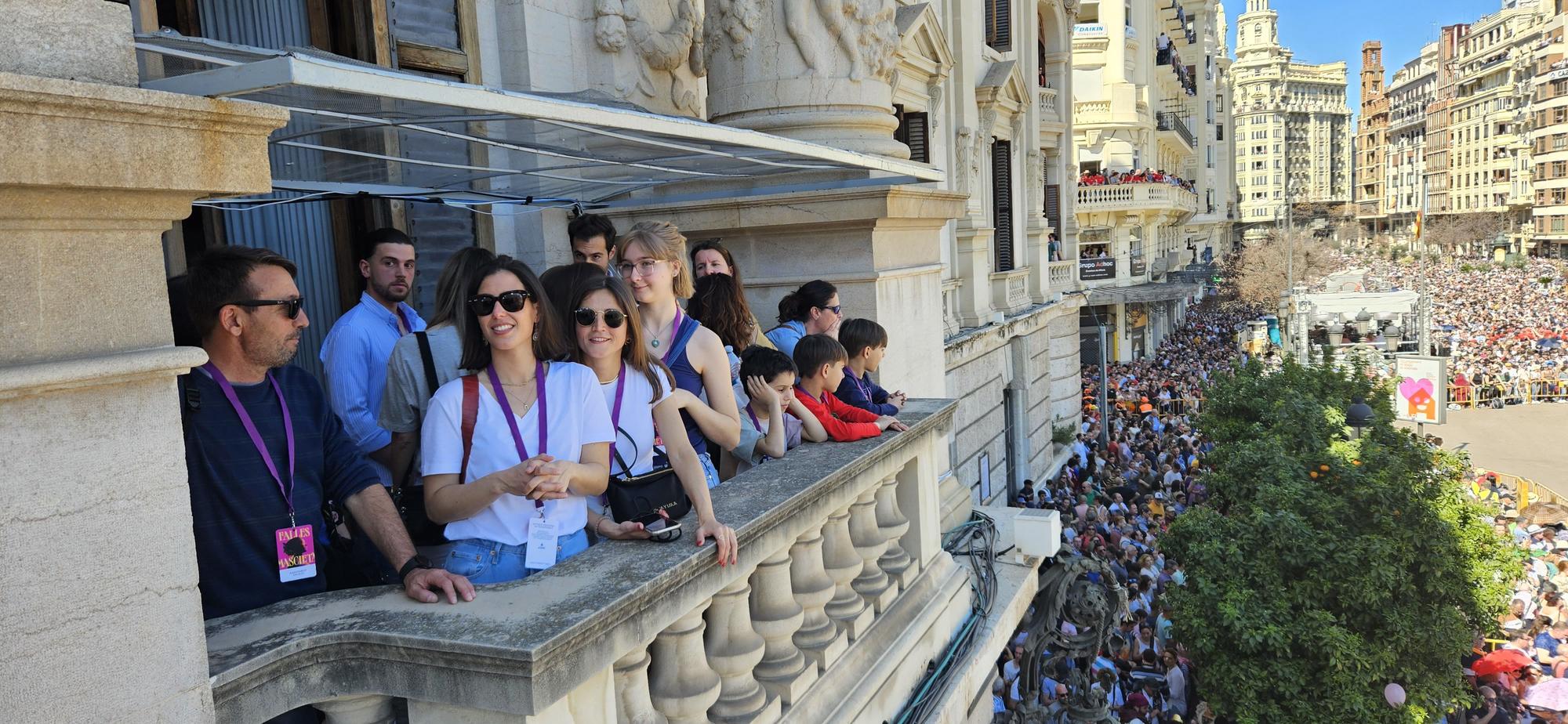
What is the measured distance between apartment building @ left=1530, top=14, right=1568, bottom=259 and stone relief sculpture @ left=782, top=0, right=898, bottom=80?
91502 mm

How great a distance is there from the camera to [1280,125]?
472ft

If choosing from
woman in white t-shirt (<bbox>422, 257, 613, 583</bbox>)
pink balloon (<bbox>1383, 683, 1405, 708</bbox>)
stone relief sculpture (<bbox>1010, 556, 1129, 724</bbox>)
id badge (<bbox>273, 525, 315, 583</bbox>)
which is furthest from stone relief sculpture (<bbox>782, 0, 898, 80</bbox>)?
pink balloon (<bbox>1383, 683, 1405, 708</bbox>)

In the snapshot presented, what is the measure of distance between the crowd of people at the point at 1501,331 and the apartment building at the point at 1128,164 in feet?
28.7

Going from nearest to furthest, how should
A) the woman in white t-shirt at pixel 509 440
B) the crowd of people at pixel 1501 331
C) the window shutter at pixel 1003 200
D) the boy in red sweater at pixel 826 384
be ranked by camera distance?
the woman in white t-shirt at pixel 509 440
the boy in red sweater at pixel 826 384
the window shutter at pixel 1003 200
the crowd of people at pixel 1501 331

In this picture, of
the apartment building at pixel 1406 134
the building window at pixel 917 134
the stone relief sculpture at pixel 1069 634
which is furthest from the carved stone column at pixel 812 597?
the apartment building at pixel 1406 134

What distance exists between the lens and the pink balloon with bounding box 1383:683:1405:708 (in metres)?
11.2

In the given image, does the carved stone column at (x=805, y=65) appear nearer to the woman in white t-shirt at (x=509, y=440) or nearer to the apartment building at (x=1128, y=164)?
the woman in white t-shirt at (x=509, y=440)

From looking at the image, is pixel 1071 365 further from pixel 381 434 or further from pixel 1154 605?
pixel 381 434

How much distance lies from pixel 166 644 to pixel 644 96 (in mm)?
6775

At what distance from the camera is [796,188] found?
709cm

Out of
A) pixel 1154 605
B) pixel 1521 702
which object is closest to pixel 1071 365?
pixel 1154 605

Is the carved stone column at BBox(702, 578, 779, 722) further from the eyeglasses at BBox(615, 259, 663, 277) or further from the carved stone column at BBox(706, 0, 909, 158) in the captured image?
the carved stone column at BBox(706, 0, 909, 158)

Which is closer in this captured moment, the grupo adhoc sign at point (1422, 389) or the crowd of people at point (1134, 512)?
the crowd of people at point (1134, 512)

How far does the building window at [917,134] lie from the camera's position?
15109 mm
